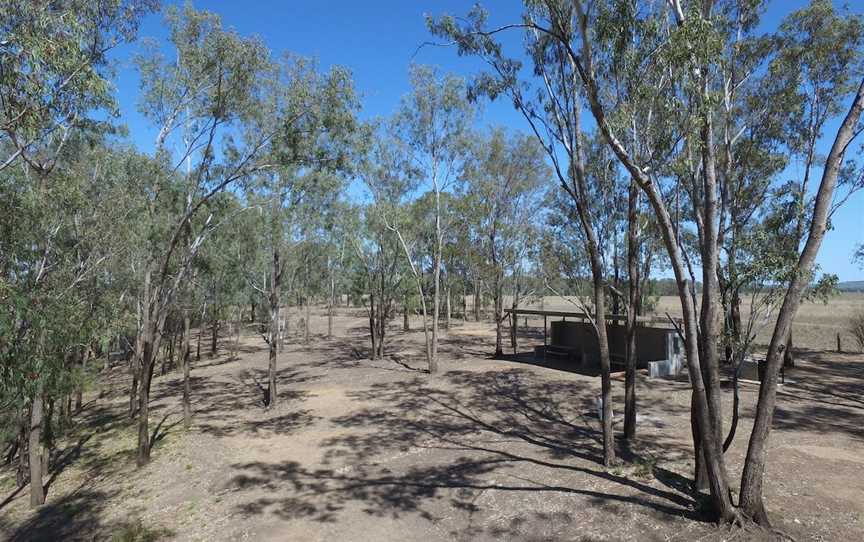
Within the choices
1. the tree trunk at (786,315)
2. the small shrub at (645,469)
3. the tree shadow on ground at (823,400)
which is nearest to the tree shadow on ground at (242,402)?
the small shrub at (645,469)

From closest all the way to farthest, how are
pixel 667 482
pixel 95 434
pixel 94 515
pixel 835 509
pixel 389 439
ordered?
pixel 835 509 → pixel 667 482 → pixel 94 515 → pixel 389 439 → pixel 95 434

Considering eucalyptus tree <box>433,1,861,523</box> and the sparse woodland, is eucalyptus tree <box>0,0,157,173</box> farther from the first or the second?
eucalyptus tree <box>433,1,861,523</box>

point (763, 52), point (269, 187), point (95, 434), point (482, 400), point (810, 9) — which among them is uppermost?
point (810, 9)

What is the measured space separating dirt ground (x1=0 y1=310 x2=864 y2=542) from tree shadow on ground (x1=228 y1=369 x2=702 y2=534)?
45mm

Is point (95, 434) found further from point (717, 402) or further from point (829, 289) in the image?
point (829, 289)

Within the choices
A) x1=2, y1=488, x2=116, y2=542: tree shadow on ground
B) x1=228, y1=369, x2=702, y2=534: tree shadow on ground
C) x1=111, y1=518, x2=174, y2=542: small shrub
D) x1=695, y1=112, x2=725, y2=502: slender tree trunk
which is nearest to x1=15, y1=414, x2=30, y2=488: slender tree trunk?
x1=2, y1=488, x2=116, y2=542: tree shadow on ground

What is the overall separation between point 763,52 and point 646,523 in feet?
33.2

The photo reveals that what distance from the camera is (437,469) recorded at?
953 cm

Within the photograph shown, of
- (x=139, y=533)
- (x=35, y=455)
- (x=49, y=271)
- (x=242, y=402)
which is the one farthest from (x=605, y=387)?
(x=242, y=402)

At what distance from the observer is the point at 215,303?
25875 mm

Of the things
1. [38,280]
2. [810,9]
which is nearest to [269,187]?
[38,280]

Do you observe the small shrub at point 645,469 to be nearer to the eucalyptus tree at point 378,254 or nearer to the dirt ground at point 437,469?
the dirt ground at point 437,469

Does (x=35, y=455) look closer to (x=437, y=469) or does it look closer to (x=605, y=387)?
(x=437, y=469)

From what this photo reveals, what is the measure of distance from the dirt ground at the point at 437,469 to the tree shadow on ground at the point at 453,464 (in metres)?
0.04
